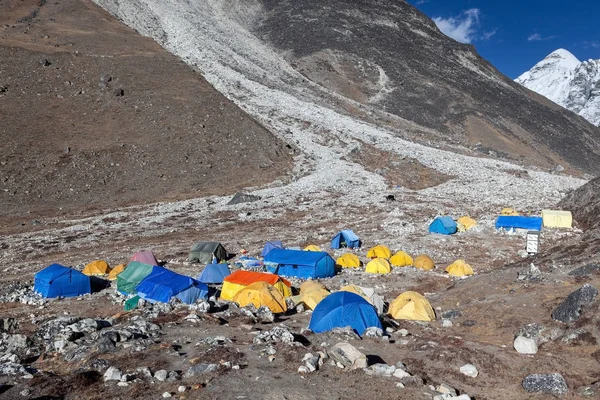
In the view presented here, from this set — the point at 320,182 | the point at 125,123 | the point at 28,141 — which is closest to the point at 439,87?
the point at 320,182

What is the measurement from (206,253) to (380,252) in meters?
8.91

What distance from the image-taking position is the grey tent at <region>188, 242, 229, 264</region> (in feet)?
80.8

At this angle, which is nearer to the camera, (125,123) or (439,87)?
(125,123)

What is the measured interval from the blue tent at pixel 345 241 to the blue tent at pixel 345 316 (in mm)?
13026

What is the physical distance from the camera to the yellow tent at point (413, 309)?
641 inches

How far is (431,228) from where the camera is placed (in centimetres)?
3048

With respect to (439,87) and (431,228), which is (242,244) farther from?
(439,87)

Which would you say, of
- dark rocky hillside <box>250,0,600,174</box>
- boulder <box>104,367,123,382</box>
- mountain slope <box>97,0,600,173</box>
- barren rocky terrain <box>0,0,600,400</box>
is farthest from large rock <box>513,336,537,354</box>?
dark rocky hillside <box>250,0,600,174</box>

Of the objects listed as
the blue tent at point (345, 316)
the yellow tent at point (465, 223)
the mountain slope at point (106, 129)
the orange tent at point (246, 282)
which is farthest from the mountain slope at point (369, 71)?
the blue tent at point (345, 316)

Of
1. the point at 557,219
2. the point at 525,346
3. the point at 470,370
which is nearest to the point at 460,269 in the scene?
the point at 525,346

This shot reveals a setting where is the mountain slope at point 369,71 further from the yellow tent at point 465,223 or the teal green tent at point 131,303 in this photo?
the teal green tent at point 131,303

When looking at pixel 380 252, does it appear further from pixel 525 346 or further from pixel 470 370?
pixel 470 370

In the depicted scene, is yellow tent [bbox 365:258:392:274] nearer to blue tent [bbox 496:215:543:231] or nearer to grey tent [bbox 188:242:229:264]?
grey tent [bbox 188:242:229:264]

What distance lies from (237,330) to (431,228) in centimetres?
1931
